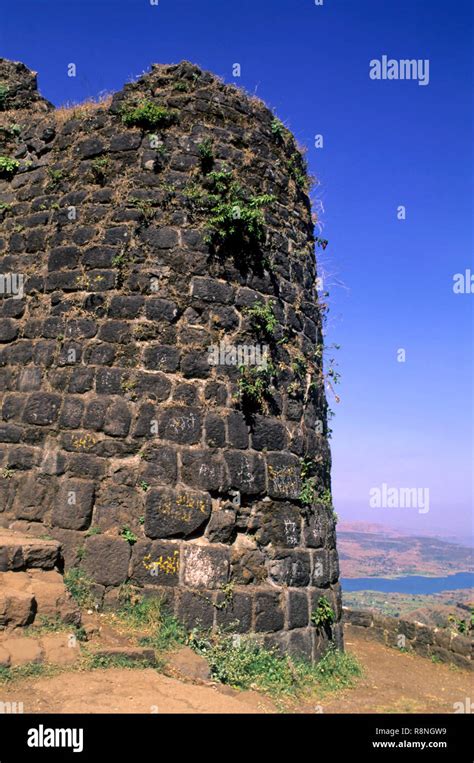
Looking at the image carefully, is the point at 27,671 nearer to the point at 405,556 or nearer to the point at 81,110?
the point at 81,110

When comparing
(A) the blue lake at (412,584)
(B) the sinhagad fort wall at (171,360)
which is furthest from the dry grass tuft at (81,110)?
(A) the blue lake at (412,584)

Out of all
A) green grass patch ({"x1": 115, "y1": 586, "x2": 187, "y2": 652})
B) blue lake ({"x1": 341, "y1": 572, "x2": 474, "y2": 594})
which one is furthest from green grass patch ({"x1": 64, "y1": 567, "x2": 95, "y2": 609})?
blue lake ({"x1": 341, "y1": 572, "x2": 474, "y2": 594})

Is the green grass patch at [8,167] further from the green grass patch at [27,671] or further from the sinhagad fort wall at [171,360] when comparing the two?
the green grass patch at [27,671]

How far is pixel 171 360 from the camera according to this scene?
7.27 metres

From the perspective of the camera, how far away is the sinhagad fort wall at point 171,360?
6809mm

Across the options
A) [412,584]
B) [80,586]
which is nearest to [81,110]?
[80,586]

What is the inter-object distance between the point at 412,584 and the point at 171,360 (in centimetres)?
5400

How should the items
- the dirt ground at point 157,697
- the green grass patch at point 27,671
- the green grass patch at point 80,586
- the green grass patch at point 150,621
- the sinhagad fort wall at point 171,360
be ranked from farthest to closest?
the sinhagad fort wall at point 171,360 < the green grass patch at point 80,586 < the green grass patch at point 150,621 < the green grass patch at point 27,671 < the dirt ground at point 157,697

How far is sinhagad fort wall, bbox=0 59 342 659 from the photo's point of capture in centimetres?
681

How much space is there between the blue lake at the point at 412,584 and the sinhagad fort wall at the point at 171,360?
1339 inches

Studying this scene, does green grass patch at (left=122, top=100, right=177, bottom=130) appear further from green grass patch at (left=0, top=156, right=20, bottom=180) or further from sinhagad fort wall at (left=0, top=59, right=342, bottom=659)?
green grass patch at (left=0, top=156, right=20, bottom=180)

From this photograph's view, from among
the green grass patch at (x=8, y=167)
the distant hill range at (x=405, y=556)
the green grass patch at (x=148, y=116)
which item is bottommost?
the distant hill range at (x=405, y=556)

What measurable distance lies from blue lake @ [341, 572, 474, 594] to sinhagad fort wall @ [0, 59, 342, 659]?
34.0m
